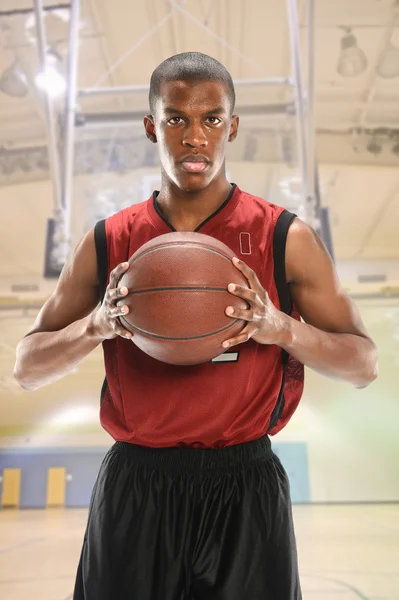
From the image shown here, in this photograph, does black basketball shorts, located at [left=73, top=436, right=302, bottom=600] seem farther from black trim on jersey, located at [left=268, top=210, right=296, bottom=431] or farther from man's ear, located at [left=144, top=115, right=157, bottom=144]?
man's ear, located at [left=144, top=115, right=157, bottom=144]

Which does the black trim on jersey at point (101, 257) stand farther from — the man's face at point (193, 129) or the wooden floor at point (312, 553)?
the wooden floor at point (312, 553)

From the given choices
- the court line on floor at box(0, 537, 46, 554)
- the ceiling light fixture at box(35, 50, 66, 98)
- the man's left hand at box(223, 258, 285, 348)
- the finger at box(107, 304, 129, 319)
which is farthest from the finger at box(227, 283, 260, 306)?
the court line on floor at box(0, 537, 46, 554)

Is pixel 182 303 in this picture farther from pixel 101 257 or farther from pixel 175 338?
pixel 101 257

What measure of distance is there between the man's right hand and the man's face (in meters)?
0.28

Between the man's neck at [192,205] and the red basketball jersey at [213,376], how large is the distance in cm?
2

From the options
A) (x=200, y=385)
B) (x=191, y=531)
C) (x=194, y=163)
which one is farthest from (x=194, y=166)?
(x=191, y=531)

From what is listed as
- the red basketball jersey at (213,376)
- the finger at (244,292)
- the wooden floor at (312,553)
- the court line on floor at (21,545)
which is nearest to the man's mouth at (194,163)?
the red basketball jersey at (213,376)

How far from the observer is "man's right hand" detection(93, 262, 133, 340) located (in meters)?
1.18

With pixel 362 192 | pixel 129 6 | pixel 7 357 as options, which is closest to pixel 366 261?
pixel 362 192

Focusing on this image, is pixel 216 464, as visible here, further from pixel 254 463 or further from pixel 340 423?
pixel 340 423

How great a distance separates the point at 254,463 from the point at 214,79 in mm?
803

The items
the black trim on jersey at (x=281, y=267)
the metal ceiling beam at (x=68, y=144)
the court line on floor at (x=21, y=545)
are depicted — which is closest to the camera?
the black trim on jersey at (x=281, y=267)

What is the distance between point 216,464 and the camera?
1.35 meters

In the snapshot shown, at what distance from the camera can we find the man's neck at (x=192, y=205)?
1455 millimetres
